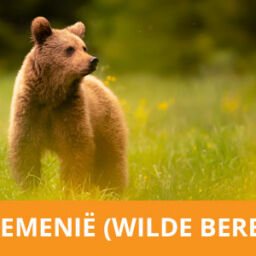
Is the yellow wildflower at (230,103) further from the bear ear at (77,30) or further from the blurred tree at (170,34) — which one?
A: the bear ear at (77,30)

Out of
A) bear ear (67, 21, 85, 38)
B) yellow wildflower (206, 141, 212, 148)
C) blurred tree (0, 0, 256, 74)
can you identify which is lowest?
yellow wildflower (206, 141, 212, 148)

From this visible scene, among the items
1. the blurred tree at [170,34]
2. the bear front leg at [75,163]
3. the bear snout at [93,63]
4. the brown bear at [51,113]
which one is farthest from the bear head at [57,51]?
the blurred tree at [170,34]

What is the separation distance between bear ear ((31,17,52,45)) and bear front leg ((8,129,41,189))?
27.6 inches

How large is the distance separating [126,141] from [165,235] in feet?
5.16

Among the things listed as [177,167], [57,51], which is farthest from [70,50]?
[177,167]

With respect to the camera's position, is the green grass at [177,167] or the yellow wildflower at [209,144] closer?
the green grass at [177,167]

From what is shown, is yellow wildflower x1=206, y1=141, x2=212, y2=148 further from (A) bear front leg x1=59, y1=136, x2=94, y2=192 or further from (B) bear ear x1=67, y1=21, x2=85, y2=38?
(B) bear ear x1=67, y1=21, x2=85, y2=38

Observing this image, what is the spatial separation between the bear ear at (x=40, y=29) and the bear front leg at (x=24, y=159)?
0.70 metres

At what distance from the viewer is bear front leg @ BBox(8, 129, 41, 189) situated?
450 centimetres

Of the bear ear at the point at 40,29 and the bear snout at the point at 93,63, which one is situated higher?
the bear ear at the point at 40,29

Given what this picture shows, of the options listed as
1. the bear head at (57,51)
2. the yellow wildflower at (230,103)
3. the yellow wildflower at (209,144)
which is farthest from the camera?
the yellow wildflower at (230,103)

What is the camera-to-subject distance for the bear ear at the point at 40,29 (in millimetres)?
4445

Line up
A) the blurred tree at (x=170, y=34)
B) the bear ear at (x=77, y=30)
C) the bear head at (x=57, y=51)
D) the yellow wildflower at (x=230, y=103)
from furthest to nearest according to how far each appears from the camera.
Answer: the blurred tree at (x=170, y=34), the yellow wildflower at (x=230, y=103), the bear ear at (x=77, y=30), the bear head at (x=57, y=51)

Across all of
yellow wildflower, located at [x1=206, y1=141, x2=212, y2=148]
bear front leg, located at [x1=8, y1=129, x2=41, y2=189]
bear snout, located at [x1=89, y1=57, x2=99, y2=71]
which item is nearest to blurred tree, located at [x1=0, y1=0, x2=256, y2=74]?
yellow wildflower, located at [x1=206, y1=141, x2=212, y2=148]
